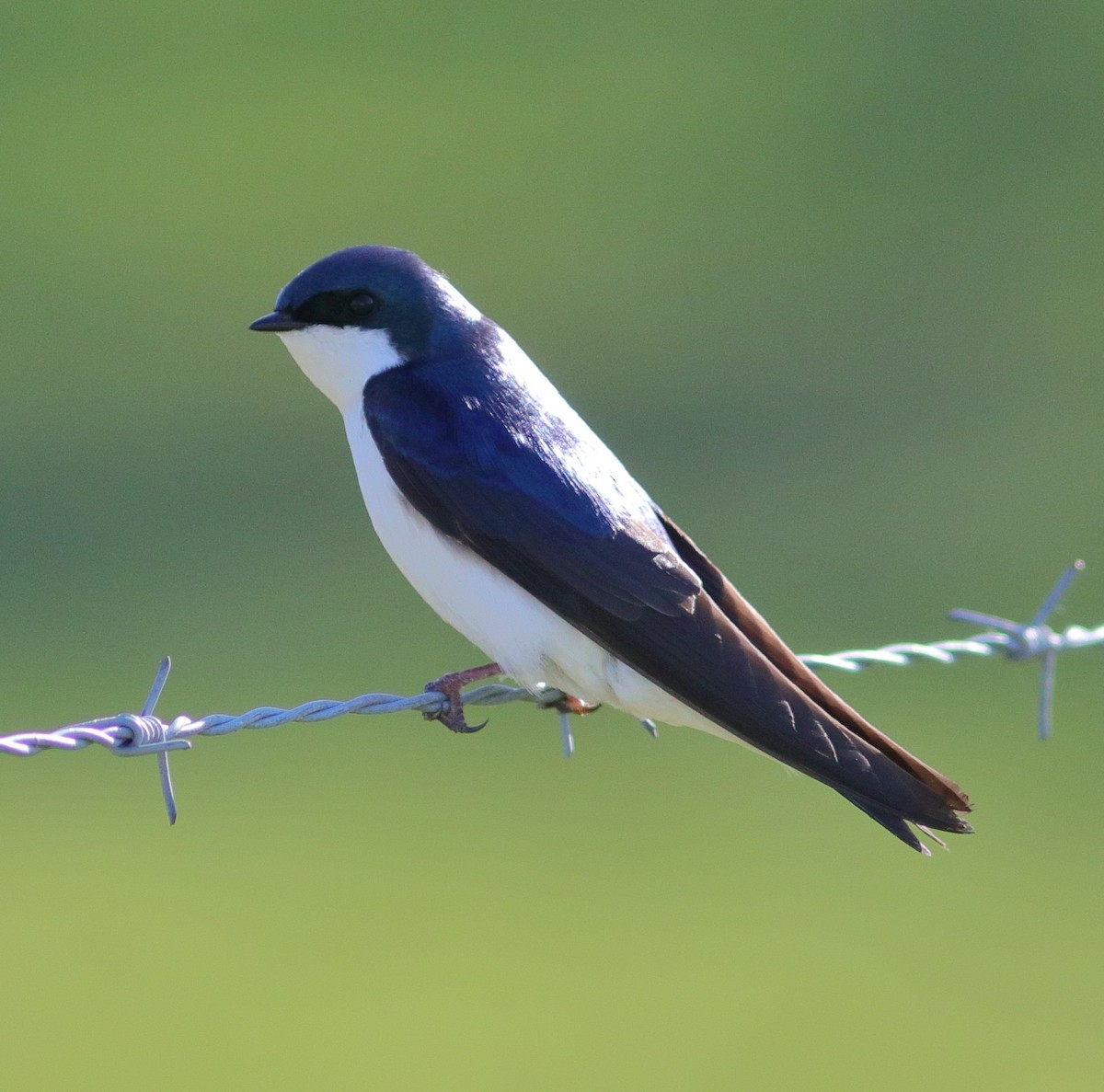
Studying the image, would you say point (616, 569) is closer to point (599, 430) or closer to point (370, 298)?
point (370, 298)

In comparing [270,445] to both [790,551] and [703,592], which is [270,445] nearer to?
[790,551]

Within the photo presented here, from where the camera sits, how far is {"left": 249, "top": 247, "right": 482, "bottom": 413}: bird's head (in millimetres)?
3895

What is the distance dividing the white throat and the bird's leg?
0.58 metres

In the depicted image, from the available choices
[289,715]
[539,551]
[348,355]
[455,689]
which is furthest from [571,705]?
[289,715]

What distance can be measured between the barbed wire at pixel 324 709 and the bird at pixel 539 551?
0.28 ft

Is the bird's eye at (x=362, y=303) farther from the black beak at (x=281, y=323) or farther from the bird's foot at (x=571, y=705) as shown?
the bird's foot at (x=571, y=705)

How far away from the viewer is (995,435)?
36.7 feet

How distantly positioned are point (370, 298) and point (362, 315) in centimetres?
4

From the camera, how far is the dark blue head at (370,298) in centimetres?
389

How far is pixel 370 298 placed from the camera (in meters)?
3.90

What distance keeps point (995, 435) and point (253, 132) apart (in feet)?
26.5

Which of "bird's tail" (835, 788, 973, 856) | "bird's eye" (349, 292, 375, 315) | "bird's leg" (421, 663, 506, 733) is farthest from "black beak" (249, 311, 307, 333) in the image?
"bird's tail" (835, 788, 973, 856)

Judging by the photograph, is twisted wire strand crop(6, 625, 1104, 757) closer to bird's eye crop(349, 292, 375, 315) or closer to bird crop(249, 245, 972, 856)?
bird crop(249, 245, 972, 856)

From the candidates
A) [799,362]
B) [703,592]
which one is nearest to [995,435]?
[799,362]
